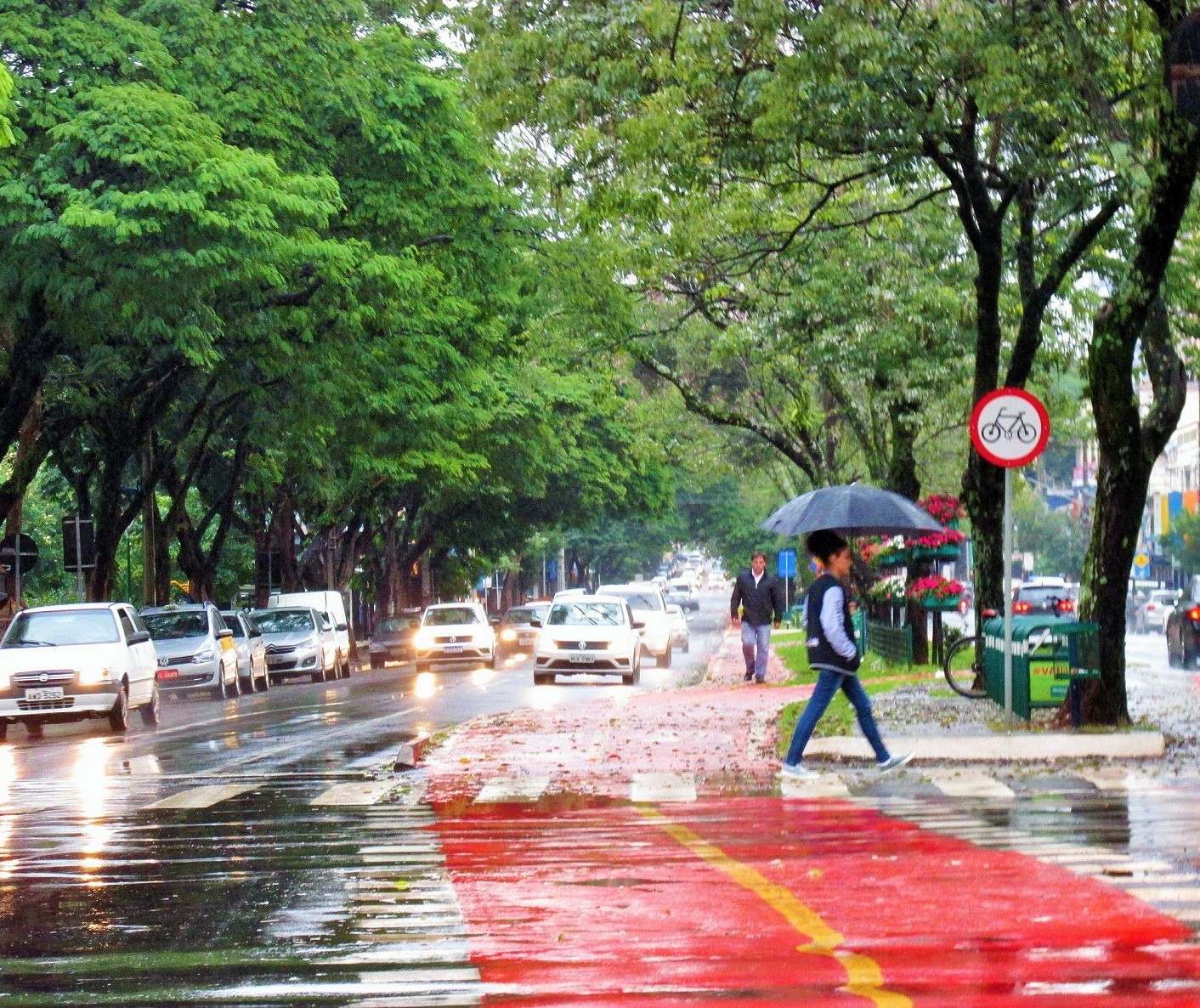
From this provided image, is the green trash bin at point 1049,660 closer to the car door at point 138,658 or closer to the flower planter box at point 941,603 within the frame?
the flower planter box at point 941,603

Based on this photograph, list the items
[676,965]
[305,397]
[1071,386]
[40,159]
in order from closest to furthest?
1. [676,965]
2. [40,159]
3. [305,397]
4. [1071,386]

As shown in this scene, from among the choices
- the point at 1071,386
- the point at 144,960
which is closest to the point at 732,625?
the point at 1071,386

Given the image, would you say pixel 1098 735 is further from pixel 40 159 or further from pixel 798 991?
pixel 40 159

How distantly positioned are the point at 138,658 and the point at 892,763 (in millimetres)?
14651

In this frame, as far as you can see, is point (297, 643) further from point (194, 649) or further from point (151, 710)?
point (151, 710)

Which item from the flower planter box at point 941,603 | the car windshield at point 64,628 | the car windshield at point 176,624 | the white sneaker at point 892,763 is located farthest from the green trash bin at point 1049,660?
the car windshield at point 176,624

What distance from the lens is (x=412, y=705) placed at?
2889cm

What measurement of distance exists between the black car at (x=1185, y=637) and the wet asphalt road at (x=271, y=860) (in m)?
13.5

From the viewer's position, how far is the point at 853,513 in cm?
2631

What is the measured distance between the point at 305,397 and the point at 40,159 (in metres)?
10.8

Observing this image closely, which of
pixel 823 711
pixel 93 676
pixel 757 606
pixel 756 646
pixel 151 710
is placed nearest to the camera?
pixel 823 711

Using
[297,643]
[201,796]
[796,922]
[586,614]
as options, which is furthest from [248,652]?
[796,922]

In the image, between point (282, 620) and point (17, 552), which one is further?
point (282, 620)

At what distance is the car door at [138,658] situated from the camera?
26672 millimetres
